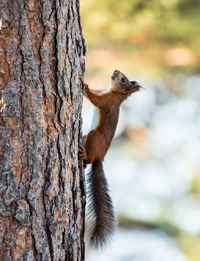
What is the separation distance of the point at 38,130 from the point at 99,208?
789mm

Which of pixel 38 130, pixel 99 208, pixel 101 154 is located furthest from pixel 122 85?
pixel 38 130

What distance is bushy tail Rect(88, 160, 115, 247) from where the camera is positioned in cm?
214

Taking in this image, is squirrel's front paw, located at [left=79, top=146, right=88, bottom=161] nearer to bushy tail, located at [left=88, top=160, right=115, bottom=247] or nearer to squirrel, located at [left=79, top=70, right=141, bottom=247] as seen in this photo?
squirrel, located at [left=79, top=70, right=141, bottom=247]

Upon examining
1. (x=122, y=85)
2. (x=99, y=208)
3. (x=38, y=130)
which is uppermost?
(x=122, y=85)

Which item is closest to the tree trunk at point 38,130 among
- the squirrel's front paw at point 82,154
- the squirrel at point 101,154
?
the squirrel's front paw at point 82,154

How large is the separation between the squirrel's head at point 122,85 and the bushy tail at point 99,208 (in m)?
0.89

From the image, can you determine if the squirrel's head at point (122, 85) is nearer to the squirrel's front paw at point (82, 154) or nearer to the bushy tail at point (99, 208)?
the bushy tail at point (99, 208)

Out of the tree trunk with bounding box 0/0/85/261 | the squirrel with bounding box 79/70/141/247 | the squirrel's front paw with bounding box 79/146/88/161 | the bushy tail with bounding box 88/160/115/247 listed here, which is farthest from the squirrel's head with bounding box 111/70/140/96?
the tree trunk with bounding box 0/0/85/261

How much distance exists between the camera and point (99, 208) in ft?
7.32

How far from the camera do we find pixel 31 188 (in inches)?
60.9

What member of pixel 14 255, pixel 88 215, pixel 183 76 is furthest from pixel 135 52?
pixel 14 255

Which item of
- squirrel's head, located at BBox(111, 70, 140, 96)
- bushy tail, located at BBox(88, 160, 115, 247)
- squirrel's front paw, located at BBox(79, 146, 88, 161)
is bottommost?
bushy tail, located at BBox(88, 160, 115, 247)

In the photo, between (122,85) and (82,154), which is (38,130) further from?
(122,85)

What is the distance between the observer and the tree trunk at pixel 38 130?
4.97ft
